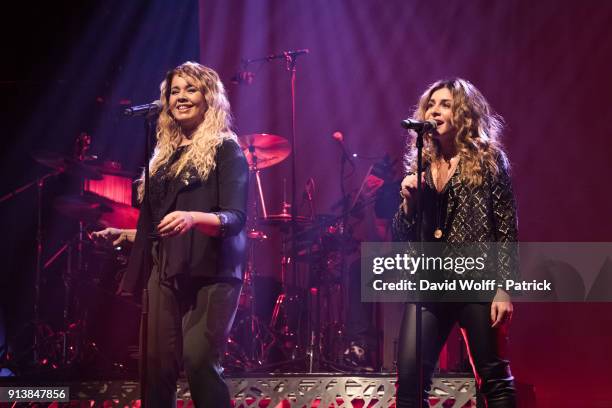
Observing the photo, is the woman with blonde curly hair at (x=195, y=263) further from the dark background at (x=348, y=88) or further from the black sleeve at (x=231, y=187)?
the dark background at (x=348, y=88)

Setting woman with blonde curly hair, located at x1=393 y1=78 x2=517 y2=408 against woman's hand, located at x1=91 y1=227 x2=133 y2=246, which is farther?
woman's hand, located at x1=91 y1=227 x2=133 y2=246

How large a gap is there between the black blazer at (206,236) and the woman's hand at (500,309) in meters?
0.99

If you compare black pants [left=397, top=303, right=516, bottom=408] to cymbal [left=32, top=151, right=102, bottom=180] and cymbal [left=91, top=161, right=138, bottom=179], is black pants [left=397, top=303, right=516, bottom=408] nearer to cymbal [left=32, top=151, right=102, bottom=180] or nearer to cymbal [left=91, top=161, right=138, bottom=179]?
cymbal [left=32, top=151, right=102, bottom=180]

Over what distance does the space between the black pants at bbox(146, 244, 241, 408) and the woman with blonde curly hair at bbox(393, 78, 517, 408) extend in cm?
70

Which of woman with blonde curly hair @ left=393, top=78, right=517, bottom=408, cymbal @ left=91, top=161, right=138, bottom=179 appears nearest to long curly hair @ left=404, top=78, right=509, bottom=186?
woman with blonde curly hair @ left=393, top=78, right=517, bottom=408

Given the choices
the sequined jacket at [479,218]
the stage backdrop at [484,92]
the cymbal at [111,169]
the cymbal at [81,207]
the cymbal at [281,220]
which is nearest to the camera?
the sequined jacket at [479,218]

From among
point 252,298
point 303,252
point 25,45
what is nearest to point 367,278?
point 303,252

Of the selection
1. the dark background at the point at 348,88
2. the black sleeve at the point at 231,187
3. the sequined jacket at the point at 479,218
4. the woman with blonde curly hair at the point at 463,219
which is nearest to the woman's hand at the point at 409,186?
the woman with blonde curly hair at the point at 463,219

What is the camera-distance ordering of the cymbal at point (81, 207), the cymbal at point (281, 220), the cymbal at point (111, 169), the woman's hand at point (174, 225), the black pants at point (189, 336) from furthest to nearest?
the cymbal at point (281, 220) → the cymbal at point (111, 169) → the cymbal at point (81, 207) → the black pants at point (189, 336) → the woman's hand at point (174, 225)

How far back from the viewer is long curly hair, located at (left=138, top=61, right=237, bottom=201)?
289 cm

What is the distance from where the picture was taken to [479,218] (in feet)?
9.37

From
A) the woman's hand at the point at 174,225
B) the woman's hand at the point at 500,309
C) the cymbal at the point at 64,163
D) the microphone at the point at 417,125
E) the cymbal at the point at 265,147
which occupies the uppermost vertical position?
the cymbal at the point at 265,147

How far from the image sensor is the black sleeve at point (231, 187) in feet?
9.04

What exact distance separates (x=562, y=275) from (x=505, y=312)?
389 centimetres
